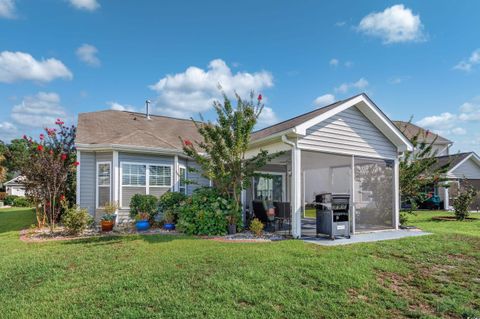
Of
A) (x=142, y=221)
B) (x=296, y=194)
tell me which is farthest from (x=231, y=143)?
(x=142, y=221)

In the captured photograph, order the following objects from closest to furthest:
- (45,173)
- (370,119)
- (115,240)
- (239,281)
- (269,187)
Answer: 1. (239,281)
2. (115,240)
3. (45,173)
4. (370,119)
5. (269,187)

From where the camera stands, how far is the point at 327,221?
27.2 feet

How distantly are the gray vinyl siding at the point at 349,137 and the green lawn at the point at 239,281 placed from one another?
122 inches

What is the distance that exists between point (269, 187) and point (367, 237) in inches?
191

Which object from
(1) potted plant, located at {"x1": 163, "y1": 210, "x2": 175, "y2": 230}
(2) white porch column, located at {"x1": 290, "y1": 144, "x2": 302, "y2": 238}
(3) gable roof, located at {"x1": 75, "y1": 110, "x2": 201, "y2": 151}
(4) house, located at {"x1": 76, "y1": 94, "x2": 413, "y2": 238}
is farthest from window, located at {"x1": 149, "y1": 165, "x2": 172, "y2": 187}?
(2) white porch column, located at {"x1": 290, "y1": 144, "x2": 302, "y2": 238}

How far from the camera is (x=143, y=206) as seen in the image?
36.1ft

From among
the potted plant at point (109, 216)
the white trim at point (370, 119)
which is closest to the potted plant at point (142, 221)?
the potted plant at point (109, 216)

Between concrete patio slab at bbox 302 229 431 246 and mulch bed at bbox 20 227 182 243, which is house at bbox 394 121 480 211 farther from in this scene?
mulch bed at bbox 20 227 182 243

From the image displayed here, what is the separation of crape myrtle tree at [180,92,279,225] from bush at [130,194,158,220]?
3202mm

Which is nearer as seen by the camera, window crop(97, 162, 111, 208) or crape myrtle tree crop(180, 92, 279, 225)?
crape myrtle tree crop(180, 92, 279, 225)

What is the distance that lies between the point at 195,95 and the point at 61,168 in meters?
10.7

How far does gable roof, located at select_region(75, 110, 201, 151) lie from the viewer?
12.3 meters

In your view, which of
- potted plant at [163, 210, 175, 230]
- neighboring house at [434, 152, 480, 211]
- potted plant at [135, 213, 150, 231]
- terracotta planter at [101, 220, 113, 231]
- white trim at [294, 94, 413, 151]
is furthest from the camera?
neighboring house at [434, 152, 480, 211]

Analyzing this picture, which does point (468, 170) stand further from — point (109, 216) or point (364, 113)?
point (109, 216)
